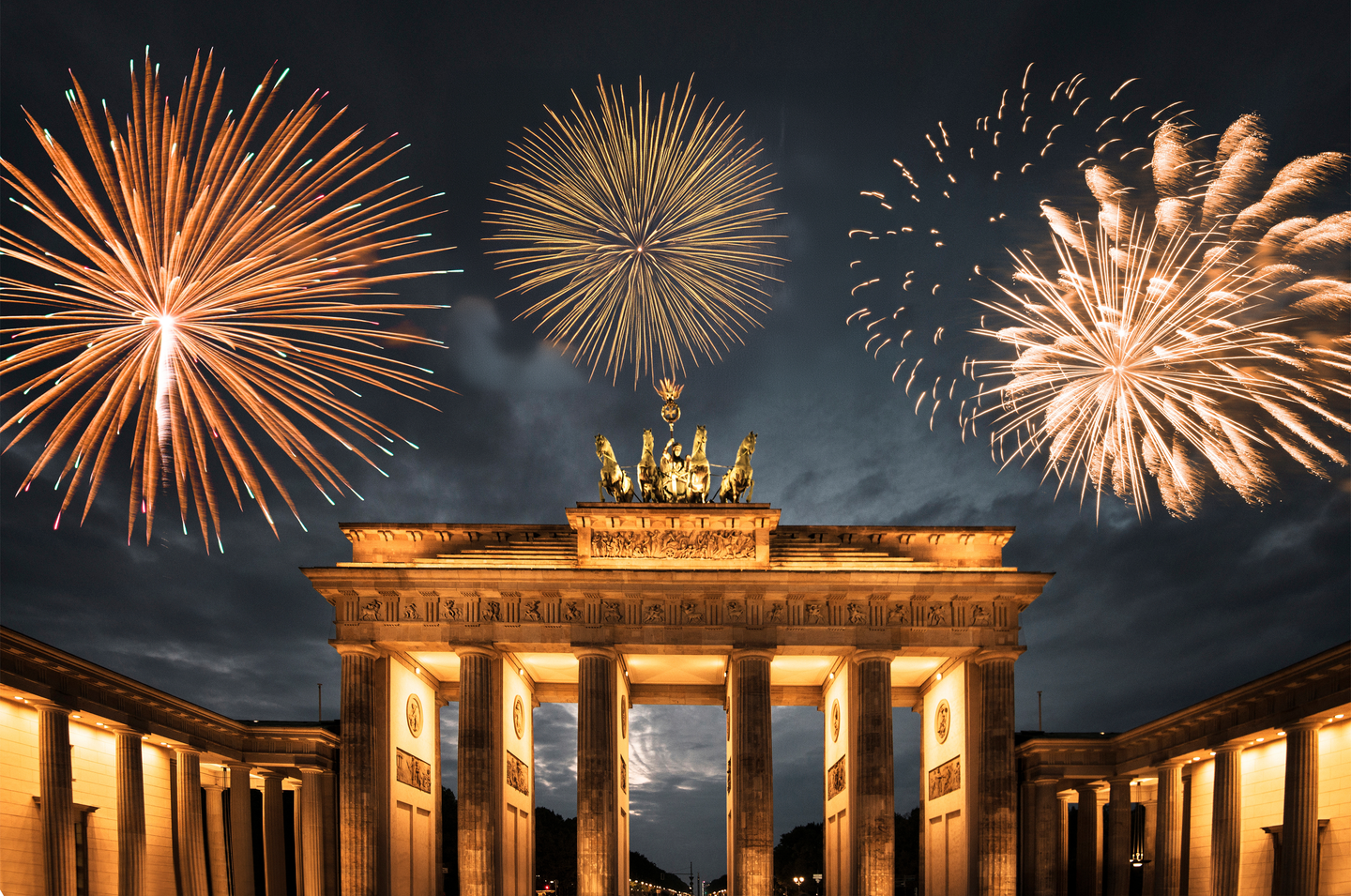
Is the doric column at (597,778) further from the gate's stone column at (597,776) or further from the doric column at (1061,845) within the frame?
the doric column at (1061,845)

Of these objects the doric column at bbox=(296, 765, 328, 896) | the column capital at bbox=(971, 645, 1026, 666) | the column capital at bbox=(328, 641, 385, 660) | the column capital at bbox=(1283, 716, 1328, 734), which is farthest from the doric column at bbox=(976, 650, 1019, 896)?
the doric column at bbox=(296, 765, 328, 896)

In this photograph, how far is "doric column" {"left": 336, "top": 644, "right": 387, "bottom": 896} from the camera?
40094mm

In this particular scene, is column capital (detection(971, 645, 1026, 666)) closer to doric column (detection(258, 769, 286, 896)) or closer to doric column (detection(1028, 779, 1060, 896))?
doric column (detection(1028, 779, 1060, 896))

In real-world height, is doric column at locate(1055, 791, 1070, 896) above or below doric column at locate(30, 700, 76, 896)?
below

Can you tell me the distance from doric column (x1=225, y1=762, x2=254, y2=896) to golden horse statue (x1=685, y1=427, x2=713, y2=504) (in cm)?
2175

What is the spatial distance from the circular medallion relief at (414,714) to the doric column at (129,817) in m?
11.8

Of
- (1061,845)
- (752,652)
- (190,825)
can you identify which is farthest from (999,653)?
(190,825)

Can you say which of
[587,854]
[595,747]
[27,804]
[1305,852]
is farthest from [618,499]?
[1305,852]

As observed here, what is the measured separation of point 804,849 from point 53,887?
98.7 metres

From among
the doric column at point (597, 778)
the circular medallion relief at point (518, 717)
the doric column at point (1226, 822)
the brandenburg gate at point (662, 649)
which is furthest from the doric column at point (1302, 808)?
the circular medallion relief at point (518, 717)

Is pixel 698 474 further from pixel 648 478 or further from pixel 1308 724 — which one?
pixel 1308 724

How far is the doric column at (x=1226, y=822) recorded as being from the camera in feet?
109

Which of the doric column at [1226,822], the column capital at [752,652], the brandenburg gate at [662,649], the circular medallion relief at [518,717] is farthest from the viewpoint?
the circular medallion relief at [518,717]

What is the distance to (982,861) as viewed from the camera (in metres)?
40.5
